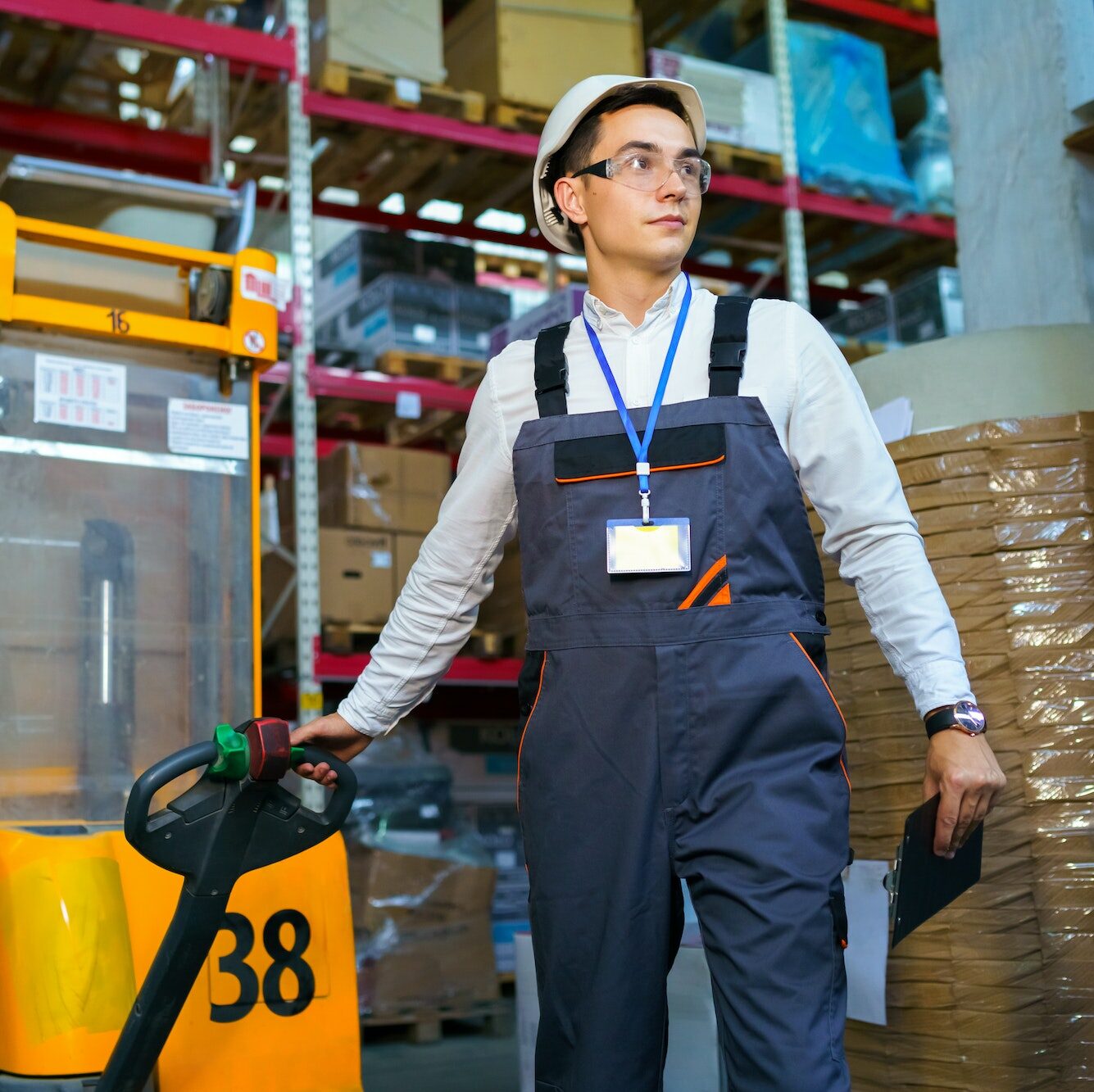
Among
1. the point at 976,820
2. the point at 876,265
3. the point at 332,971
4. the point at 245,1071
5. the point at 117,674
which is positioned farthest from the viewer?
the point at 876,265

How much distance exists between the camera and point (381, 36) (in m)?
5.55

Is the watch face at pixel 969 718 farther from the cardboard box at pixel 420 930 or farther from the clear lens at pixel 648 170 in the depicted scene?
the cardboard box at pixel 420 930

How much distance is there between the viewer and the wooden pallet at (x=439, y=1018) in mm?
4785

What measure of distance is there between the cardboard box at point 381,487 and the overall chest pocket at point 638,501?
3.63 metres

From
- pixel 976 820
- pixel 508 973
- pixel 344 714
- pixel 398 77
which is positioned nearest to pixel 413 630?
pixel 344 714

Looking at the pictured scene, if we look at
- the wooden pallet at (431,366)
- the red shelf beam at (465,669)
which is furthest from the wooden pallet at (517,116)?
the red shelf beam at (465,669)

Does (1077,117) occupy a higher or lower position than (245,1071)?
higher

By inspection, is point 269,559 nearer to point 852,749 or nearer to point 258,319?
point 258,319

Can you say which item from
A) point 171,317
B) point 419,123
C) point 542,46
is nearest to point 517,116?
point 542,46

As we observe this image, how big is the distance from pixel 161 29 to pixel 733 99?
269 cm

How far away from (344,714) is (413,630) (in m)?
0.17

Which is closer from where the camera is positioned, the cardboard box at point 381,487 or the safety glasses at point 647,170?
the safety glasses at point 647,170

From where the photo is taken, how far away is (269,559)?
5.86 metres

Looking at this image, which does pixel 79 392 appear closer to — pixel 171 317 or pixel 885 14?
pixel 171 317
